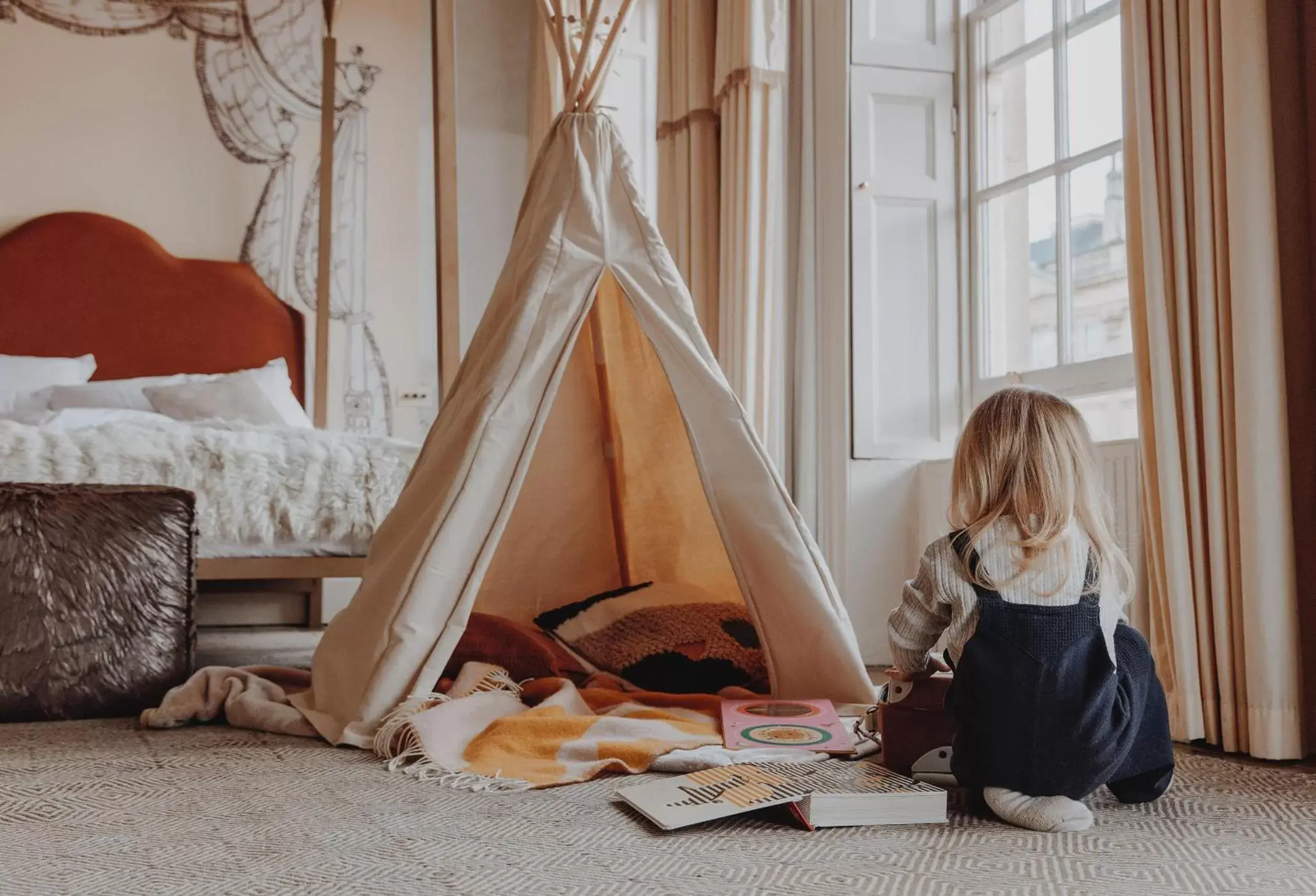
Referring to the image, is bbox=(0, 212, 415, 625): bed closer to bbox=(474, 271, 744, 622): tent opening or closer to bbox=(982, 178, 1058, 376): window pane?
bbox=(474, 271, 744, 622): tent opening

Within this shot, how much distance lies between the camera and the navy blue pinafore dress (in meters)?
1.42

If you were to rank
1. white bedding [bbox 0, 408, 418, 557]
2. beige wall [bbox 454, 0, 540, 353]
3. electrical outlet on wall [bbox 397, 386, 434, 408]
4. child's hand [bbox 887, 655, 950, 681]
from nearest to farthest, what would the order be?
child's hand [bbox 887, 655, 950, 681], white bedding [bbox 0, 408, 418, 557], electrical outlet on wall [bbox 397, 386, 434, 408], beige wall [bbox 454, 0, 540, 353]

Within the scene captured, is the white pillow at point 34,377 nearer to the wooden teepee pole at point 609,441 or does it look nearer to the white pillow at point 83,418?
the white pillow at point 83,418

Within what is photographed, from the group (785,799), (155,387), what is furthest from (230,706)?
(155,387)

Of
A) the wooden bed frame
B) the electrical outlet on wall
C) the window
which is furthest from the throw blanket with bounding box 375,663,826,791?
the electrical outlet on wall

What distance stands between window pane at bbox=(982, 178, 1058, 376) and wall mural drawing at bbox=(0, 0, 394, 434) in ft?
7.69

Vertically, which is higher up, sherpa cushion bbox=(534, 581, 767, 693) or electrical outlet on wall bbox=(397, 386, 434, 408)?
electrical outlet on wall bbox=(397, 386, 434, 408)

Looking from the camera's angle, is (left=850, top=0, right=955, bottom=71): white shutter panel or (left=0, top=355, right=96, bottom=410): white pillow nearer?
(left=850, top=0, right=955, bottom=71): white shutter panel

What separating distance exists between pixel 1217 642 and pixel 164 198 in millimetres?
3832

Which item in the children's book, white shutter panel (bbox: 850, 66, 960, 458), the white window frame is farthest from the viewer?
white shutter panel (bbox: 850, 66, 960, 458)

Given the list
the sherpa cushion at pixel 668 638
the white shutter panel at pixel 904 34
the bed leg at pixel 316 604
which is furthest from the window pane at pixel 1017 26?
the bed leg at pixel 316 604

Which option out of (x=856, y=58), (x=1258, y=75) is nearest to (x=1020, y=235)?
(x=856, y=58)

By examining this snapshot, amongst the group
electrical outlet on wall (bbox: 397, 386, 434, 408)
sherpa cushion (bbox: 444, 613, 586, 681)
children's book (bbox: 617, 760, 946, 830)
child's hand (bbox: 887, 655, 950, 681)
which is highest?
electrical outlet on wall (bbox: 397, 386, 434, 408)

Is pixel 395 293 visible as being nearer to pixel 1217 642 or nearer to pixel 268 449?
pixel 268 449
